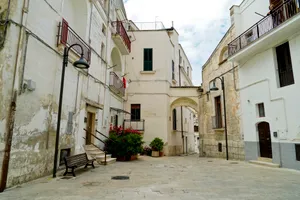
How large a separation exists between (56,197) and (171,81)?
583 inches

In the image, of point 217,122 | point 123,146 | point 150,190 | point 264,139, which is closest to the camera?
point 150,190

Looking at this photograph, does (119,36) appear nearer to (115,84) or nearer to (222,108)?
(115,84)

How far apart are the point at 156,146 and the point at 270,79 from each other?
28.4 feet

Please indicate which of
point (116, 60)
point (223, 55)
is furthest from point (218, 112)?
point (116, 60)

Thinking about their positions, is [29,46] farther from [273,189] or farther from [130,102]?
[130,102]

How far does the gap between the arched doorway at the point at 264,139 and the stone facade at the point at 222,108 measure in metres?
1.27

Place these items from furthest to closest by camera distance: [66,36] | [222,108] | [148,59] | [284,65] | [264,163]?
[148,59] → [222,108] → [264,163] → [284,65] → [66,36]

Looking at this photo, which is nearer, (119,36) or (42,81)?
(42,81)

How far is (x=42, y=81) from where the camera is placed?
624 centimetres

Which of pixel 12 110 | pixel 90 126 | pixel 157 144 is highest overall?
pixel 12 110

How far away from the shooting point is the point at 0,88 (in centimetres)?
468

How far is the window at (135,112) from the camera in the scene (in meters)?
16.3

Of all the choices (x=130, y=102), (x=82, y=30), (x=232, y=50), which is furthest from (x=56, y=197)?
(x=130, y=102)

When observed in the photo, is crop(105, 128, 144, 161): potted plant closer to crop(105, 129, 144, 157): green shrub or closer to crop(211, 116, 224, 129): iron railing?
crop(105, 129, 144, 157): green shrub
